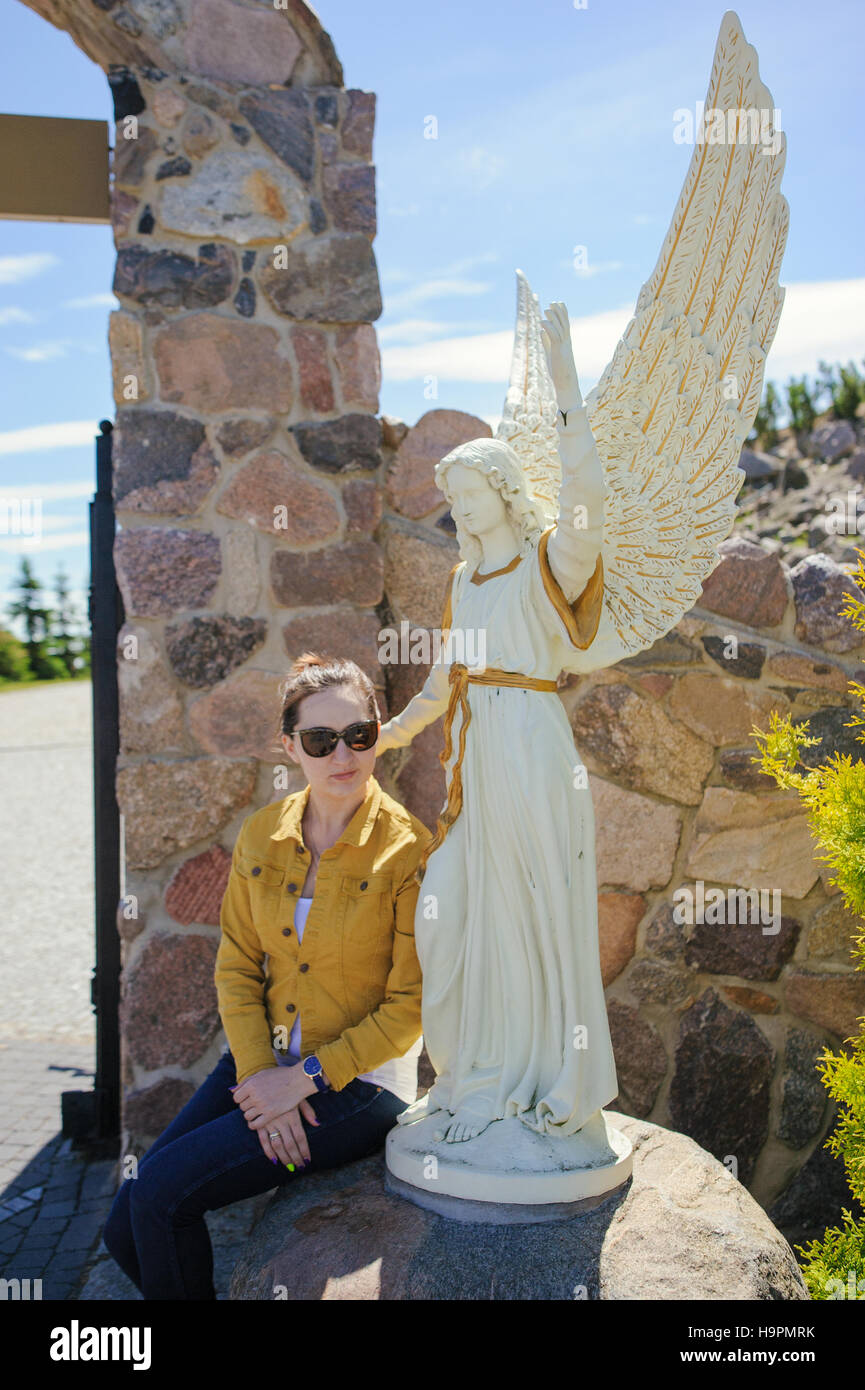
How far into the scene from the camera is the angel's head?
2.25 m

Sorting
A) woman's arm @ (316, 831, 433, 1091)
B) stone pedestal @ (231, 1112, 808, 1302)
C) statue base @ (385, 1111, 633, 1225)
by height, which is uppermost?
woman's arm @ (316, 831, 433, 1091)

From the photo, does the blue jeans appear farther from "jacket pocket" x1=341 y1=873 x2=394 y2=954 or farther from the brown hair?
the brown hair

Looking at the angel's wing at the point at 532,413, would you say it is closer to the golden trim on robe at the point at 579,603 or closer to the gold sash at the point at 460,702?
the golden trim on robe at the point at 579,603

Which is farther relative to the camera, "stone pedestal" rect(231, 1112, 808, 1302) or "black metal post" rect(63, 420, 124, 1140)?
"black metal post" rect(63, 420, 124, 1140)

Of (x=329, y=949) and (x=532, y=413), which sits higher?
(x=532, y=413)

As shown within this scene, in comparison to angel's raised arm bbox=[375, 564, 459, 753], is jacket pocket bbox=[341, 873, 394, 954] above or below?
below

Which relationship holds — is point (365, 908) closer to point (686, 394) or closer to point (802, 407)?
point (686, 394)

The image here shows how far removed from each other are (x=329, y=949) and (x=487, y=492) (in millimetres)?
1055

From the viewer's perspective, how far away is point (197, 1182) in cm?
219

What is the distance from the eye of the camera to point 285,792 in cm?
336

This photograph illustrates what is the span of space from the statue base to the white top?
0.79ft

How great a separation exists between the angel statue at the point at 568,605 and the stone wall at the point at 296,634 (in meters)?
1.06

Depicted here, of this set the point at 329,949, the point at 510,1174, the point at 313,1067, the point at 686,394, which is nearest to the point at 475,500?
the point at 686,394

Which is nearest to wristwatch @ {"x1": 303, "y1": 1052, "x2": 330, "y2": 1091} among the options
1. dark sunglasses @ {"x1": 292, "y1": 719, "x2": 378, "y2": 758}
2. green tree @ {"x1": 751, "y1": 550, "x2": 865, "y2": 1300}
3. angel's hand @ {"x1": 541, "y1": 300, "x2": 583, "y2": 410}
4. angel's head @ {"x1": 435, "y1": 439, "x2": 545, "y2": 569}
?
dark sunglasses @ {"x1": 292, "y1": 719, "x2": 378, "y2": 758}
